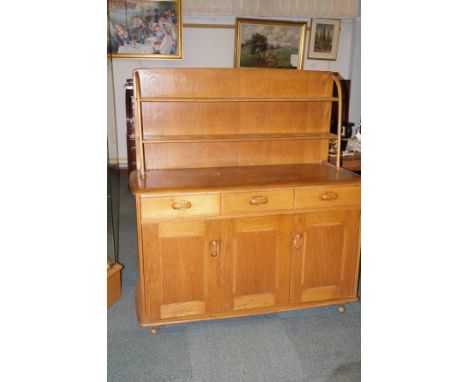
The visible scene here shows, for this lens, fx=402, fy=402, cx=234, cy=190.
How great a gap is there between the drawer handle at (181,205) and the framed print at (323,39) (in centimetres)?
423

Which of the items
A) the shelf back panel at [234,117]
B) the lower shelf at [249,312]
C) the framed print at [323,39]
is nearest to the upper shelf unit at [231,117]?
the shelf back panel at [234,117]

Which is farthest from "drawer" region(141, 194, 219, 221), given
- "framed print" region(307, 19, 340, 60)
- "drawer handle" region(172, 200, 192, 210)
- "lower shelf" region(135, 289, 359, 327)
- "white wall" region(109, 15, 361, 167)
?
"framed print" region(307, 19, 340, 60)

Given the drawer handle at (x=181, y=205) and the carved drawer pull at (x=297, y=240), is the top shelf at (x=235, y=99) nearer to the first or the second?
the drawer handle at (x=181, y=205)

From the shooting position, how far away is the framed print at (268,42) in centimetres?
525

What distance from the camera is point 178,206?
1.98 metres

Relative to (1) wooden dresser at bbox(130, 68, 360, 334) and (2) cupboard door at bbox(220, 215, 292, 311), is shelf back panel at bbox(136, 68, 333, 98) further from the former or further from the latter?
(2) cupboard door at bbox(220, 215, 292, 311)

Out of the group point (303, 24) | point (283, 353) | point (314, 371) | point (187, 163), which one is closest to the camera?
point (314, 371)

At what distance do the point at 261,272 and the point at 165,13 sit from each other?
13.0 ft

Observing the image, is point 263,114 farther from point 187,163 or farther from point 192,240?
point 192,240

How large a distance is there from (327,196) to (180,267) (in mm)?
875

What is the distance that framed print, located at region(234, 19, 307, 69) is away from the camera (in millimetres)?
5246

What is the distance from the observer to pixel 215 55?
5.36 metres

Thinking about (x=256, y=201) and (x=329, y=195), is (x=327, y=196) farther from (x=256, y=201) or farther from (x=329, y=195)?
(x=256, y=201)
